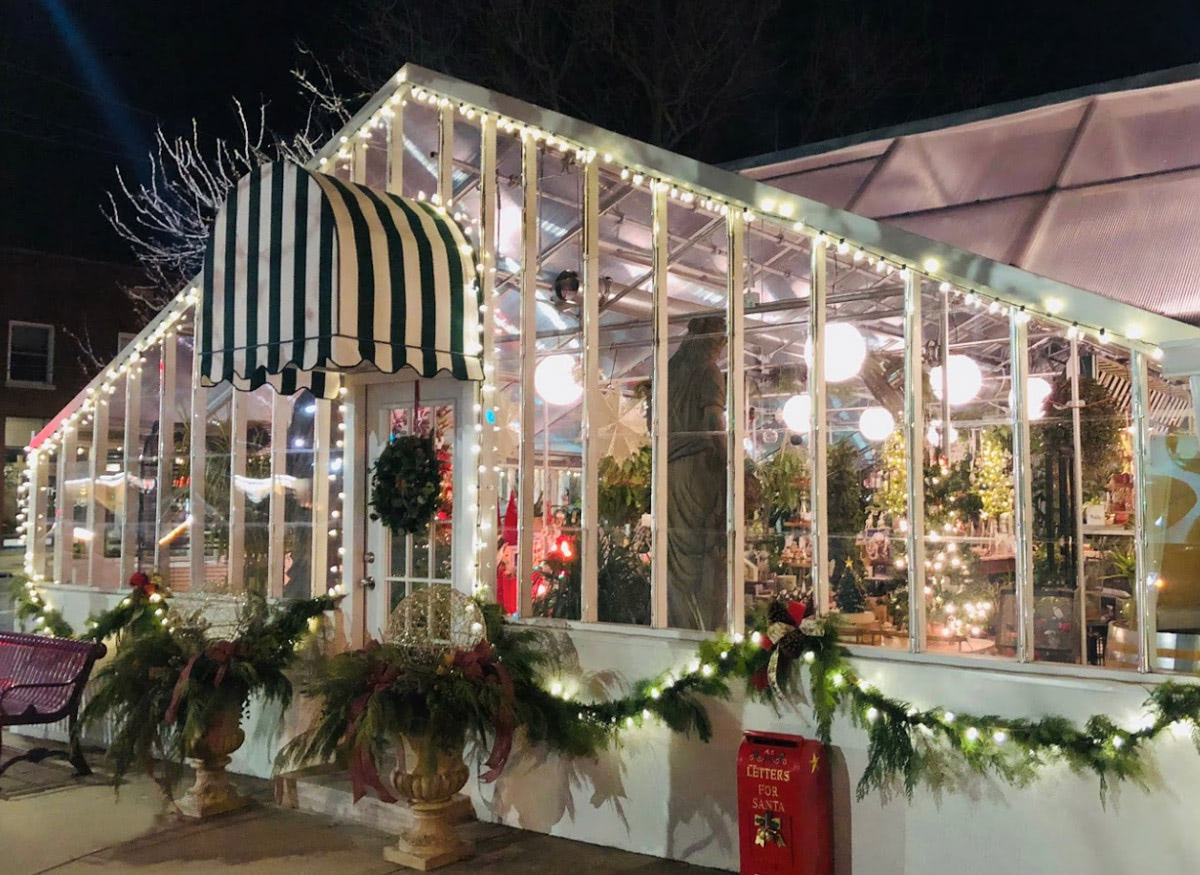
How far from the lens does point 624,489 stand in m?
6.45

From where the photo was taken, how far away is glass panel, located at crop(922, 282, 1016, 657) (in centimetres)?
559

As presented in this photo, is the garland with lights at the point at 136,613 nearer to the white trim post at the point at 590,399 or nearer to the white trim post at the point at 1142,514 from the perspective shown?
the white trim post at the point at 590,399

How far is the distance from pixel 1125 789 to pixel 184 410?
7.47 meters

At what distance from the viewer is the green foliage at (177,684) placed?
21.8ft

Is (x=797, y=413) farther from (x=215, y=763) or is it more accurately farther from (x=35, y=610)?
(x=35, y=610)

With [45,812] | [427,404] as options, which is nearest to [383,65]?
[427,404]

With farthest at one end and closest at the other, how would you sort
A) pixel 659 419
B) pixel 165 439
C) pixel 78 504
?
pixel 78 504
pixel 165 439
pixel 659 419

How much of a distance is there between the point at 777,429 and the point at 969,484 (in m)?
1.23

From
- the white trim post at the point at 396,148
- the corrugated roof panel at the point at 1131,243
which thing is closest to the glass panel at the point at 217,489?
the white trim post at the point at 396,148

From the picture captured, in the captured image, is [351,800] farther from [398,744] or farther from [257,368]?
[257,368]

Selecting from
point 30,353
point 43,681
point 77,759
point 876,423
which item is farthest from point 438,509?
point 30,353

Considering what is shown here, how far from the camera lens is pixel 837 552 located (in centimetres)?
577

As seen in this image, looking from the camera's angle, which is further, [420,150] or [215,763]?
[420,150]

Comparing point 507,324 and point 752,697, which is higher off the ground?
point 507,324
